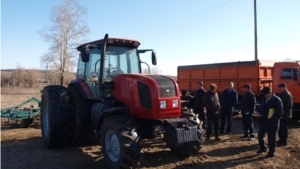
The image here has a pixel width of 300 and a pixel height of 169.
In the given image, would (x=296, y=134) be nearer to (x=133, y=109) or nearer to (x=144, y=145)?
(x=144, y=145)

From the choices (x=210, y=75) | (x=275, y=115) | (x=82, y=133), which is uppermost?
(x=210, y=75)

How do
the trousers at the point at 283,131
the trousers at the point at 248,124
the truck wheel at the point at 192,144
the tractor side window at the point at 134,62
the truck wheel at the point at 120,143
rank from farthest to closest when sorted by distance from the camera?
the trousers at the point at 248,124, the trousers at the point at 283,131, the tractor side window at the point at 134,62, the truck wheel at the point at 192,144, the truck wheel at the point at 120,143

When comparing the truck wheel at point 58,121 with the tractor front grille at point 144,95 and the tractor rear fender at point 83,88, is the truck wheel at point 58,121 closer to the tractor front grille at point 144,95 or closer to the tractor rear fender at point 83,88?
the tractor rear fender at point 83,88

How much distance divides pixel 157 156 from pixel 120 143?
171 centimetres

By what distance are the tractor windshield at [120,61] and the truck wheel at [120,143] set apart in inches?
60.5

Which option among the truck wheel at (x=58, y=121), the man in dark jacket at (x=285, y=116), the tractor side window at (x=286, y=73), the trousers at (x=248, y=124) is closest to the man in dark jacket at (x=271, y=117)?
the man in dark jacket at (x=285, y=116)

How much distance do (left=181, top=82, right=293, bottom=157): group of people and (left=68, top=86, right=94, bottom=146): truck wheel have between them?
297 cm

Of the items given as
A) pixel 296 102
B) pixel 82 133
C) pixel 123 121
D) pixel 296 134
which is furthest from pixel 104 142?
pixel 296 102

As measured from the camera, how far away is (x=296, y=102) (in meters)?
10.4

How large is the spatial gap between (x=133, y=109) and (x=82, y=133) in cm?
188

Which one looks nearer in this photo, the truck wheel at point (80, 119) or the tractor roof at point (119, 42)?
the tractor roof at point (119, 42)

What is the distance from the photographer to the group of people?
19.6 feet

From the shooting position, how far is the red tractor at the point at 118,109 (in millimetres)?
4781

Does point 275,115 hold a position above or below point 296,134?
above
